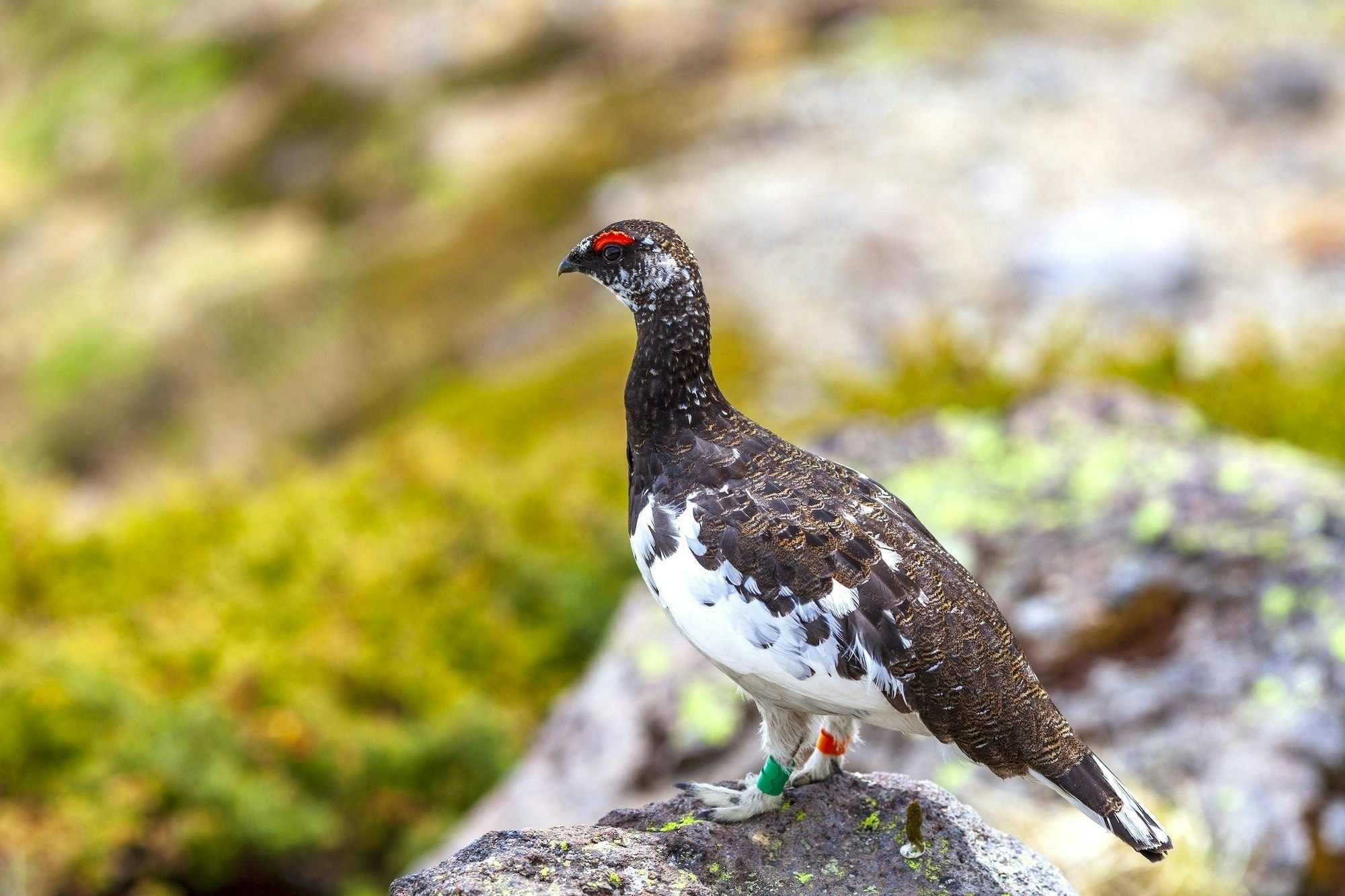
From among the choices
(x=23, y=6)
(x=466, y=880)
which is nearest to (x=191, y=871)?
(x=466, y=880)

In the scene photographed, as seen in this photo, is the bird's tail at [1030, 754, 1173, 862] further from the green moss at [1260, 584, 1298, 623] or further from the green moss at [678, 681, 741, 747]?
the green moss at [678, 681, 741, 747]

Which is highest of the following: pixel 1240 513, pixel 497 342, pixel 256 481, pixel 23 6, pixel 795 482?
pixel 23 6

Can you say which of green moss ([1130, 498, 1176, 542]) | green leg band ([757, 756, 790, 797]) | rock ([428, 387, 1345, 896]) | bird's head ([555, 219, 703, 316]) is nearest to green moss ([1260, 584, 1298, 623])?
rock ([428, 387, 1345, 896])

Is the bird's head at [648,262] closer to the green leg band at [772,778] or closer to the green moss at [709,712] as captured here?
the green leg band at [772,778]

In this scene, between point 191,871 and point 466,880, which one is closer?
point 466,880

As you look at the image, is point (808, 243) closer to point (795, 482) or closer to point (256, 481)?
point (256, 481)

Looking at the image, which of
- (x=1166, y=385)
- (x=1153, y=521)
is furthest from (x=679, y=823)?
(x=1166, y=385)
